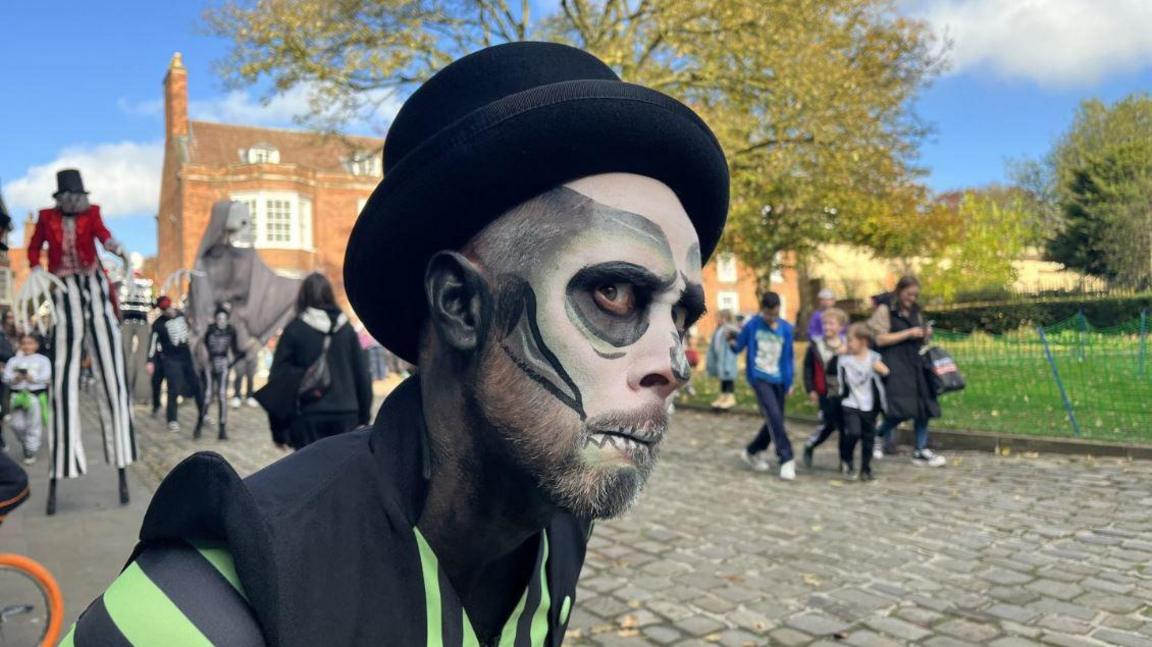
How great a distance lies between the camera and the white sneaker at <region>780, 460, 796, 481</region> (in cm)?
854

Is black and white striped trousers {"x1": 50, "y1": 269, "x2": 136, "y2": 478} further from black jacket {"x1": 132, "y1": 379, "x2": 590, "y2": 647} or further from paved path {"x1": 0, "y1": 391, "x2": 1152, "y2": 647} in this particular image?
black jacket {"x1": 132, "y1": 379, "x2": 590, "y2": 647}

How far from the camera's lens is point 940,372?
355 inches

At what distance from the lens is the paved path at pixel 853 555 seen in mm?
4395

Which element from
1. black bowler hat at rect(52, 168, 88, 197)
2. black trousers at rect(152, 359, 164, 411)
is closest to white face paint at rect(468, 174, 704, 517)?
black bowler hat at rect(52, 168, 88, 197)

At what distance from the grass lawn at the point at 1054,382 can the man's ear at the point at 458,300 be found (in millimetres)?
10335

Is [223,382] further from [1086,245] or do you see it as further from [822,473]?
[1086,245]

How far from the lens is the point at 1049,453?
9.52m

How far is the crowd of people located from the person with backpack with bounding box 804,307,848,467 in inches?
0.4

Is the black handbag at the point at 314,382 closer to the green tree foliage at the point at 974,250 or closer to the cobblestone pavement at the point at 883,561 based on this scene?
the cobblestone pavement at the point at 883,561

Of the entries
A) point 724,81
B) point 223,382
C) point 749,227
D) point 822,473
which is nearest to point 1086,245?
point 749,227

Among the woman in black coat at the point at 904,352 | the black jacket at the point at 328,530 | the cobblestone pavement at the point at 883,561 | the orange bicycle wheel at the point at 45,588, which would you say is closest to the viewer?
the black jacket at the point at 328,530

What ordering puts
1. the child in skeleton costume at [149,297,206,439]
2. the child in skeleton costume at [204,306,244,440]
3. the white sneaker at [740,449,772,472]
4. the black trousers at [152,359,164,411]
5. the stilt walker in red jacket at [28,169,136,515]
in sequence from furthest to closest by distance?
the black trousers at [152,359,164,411] < the child in skeleton costume at [149,297,206,439] < the child in skeleton costume at [204,306,244,440] < the white sneaker at [740,449,772,472] < the stilt walker in red jacket at [28,169,136,515]

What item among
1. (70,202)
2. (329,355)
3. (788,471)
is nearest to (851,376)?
(788,471)

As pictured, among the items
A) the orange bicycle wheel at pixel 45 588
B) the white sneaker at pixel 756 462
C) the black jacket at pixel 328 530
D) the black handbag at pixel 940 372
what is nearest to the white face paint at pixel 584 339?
the black jacket at pixel 328 530
